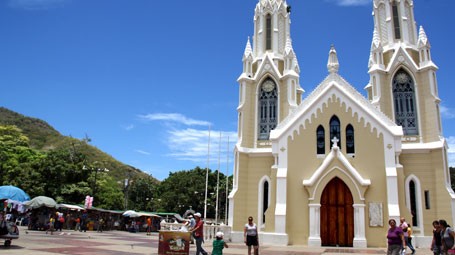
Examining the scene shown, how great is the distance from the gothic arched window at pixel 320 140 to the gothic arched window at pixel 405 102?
5789mm

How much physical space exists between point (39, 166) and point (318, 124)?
34.9 metres

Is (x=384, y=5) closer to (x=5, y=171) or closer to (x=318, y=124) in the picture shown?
(x=318, y=124)

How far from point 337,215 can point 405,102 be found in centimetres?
994

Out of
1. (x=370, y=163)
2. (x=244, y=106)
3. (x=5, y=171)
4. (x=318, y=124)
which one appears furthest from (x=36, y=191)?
(x=370, y=163)

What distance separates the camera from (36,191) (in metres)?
44.3

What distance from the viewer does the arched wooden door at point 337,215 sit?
24219mm

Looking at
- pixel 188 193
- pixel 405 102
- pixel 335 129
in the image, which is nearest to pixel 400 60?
pixel 405 102

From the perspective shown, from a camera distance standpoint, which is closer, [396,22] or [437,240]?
[437,240]

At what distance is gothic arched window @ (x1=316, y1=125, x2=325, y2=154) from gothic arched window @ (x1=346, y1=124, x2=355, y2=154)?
1.55 metres

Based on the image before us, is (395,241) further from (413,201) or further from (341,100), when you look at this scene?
(341,100)

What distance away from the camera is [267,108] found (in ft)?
101

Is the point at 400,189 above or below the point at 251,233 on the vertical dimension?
above

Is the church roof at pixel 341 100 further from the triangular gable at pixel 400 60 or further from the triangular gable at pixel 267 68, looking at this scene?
the triangular gable at pixel 267 68

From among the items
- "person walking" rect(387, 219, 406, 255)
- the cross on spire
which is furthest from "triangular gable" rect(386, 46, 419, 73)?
"person walking" rect(387, 219, 406, 255)
